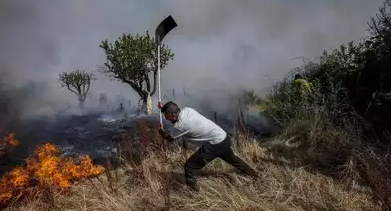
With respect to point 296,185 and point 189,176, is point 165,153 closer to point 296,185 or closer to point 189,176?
point 189,176

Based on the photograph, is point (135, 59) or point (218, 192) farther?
point (135, 59)

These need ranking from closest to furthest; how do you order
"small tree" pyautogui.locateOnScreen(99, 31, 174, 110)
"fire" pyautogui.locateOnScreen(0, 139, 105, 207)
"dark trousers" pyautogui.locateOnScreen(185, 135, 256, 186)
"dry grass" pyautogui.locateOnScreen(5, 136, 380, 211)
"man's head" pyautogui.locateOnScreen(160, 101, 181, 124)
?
"dry grass" pyautogui.locateOnScreen(5, 136, 380, 211), "man's head" pyautogui.locateOnScreen(160, 101, 181, 124), "dark trousers" pyautogui.locateOnScreen(185, 135, 256, 186), "fire" pyautogui.locateOnScreen(0, 139, 105, 207), "small tree" pyautogui.locateOnScreen(99, 31, 174, 110)

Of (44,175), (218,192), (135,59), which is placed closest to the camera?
(218,192)

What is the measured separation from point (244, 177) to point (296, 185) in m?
0.93

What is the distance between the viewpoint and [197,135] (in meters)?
5.97

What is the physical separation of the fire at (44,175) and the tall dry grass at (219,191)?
28 centimetres

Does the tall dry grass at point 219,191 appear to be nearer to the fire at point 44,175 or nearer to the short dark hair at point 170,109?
the fire at point 44,175

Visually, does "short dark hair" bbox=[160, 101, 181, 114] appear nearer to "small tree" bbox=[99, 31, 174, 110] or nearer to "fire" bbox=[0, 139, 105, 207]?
"fire" bbox=[0, 139, 105, 207]

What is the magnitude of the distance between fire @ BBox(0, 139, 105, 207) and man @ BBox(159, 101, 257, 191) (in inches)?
102

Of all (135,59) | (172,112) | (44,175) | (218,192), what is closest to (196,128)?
(172,112)

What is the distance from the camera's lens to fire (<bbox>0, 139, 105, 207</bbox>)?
24.2ft

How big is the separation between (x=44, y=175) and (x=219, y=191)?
3572mm

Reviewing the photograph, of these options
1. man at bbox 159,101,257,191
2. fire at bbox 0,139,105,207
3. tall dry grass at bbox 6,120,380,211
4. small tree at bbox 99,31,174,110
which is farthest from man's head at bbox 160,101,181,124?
small tree at bbox 99,31,174,110

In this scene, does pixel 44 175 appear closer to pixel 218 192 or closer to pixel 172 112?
pixel 172 112
